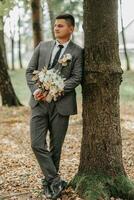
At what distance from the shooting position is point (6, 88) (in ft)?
55.4

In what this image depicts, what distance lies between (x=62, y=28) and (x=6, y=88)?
11079 mm

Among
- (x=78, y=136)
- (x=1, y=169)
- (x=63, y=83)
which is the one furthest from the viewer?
(x=78, y=136)

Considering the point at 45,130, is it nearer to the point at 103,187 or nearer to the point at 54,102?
the point at 54,102

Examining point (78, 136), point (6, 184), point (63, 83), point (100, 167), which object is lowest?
point (78, 136)

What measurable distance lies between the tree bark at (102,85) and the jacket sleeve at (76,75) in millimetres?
87

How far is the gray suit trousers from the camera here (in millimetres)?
6047

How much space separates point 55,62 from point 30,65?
34 cm

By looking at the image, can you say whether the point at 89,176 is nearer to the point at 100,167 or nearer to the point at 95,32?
the point at 100,167

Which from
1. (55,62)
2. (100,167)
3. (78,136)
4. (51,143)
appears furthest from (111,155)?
(78,136)

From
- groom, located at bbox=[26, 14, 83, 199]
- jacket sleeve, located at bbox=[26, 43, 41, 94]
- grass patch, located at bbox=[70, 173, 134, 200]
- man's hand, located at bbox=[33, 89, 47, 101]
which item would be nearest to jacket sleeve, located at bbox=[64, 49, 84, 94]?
groom, located at bbox=[26, 14, 83, 199]

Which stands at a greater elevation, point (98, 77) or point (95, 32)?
point (95, 32)

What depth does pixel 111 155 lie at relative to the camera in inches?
242

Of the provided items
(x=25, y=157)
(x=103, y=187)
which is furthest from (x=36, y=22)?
(x=103, y=187)

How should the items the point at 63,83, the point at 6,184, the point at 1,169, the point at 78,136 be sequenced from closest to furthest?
the point at 63,83
the point at 6,184
the point at 1,169
the point at 78,136
